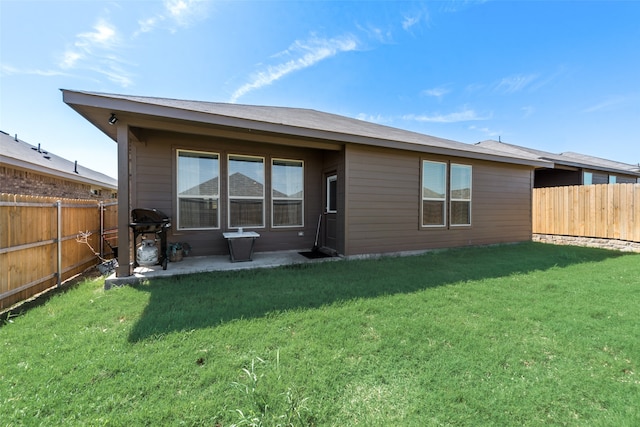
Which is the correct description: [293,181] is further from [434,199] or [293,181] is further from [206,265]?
[434,199]

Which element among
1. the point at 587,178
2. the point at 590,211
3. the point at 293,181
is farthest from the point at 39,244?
the point at 587,178

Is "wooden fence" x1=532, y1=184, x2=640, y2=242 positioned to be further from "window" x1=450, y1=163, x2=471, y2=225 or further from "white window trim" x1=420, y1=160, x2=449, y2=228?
"white window trim" x1=420, y1=160, x2=449, y2=228

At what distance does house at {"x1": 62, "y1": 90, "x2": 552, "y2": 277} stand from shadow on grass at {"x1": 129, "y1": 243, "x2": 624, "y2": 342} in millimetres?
897

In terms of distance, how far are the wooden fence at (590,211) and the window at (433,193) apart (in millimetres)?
5608

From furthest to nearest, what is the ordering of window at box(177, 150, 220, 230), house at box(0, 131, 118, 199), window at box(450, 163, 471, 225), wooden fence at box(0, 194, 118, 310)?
house at box(0, 131, 118, 199)
window at box(450, 163, 471, 225)
window at box(177, 150, 220, 230)
wooden fence at box(0, 194, 118, 310)

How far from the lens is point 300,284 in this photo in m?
4.04

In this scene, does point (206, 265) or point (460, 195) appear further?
point (460, 195)

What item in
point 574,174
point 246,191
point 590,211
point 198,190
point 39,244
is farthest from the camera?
point 574,174

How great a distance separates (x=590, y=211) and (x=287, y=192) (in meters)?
9.89

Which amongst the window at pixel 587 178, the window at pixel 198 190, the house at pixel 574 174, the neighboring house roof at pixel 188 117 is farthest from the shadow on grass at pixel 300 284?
the window at pixel 587 178

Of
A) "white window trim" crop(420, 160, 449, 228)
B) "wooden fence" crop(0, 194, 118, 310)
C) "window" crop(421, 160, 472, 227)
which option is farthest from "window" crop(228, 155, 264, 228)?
"window" crop(421, 160, 472, 227)

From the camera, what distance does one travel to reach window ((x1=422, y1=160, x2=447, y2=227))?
670cm

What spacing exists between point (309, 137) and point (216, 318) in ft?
12.2

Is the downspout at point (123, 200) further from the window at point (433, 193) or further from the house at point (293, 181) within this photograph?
the window at point (433, 193)
